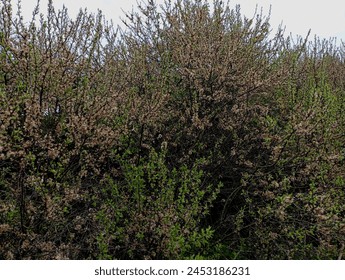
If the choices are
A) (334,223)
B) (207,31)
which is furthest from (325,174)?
(207,31)

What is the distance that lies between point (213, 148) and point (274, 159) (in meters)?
0.76

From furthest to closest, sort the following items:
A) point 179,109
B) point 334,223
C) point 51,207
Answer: point 179,109 → point 334,223 → point 51,207

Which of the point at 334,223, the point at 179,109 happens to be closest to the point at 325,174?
the point at 334,223

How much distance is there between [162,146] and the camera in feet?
12.2

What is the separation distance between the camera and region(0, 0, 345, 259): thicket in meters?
3.42

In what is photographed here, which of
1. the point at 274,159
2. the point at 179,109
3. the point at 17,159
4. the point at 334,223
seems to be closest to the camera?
the point at 17,159

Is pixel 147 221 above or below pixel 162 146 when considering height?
below

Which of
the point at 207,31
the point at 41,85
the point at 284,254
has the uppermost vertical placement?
the point at 207,31

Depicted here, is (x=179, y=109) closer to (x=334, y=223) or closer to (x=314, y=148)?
(x=314, y=148)

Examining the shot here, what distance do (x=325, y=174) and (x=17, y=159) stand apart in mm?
3195

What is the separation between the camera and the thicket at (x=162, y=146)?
3.42 meters

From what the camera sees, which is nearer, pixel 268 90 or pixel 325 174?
pixel 325 174

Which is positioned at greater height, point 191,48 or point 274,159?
point 191,48

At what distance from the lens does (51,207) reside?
3230 mm
